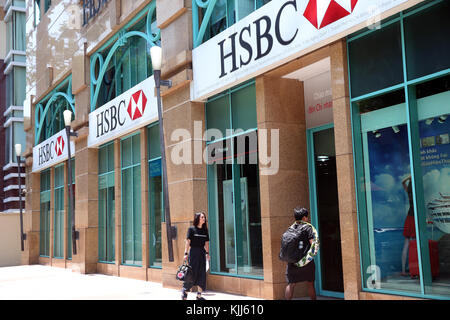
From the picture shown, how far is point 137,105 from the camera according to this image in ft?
49.7

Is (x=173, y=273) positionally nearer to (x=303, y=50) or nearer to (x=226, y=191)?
(x=226, y=191)

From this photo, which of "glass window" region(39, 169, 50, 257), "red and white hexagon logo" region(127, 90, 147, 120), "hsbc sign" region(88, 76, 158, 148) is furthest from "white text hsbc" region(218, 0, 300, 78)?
"glass window" region(39, 169, 50, 257)

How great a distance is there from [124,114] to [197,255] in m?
7.30

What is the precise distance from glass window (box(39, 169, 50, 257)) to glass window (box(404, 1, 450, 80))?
20940 mm

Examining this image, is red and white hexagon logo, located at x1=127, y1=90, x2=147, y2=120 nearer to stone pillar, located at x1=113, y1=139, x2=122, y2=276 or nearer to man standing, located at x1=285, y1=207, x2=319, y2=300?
stone pillar, located at x1=113, y1=139, x2=122, y2=276

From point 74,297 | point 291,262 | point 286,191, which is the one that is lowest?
point 74,297

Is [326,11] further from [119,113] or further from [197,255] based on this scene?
[119,113]

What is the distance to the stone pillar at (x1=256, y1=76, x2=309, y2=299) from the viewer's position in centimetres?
1001

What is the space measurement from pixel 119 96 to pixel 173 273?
6.38 m

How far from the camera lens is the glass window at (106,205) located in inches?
703

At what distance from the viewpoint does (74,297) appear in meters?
11.8

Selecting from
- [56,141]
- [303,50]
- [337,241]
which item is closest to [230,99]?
[303,50]

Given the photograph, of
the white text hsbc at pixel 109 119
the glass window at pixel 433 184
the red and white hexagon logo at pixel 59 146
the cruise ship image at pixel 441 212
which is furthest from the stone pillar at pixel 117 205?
the cruise ship image at pixel 441 212
